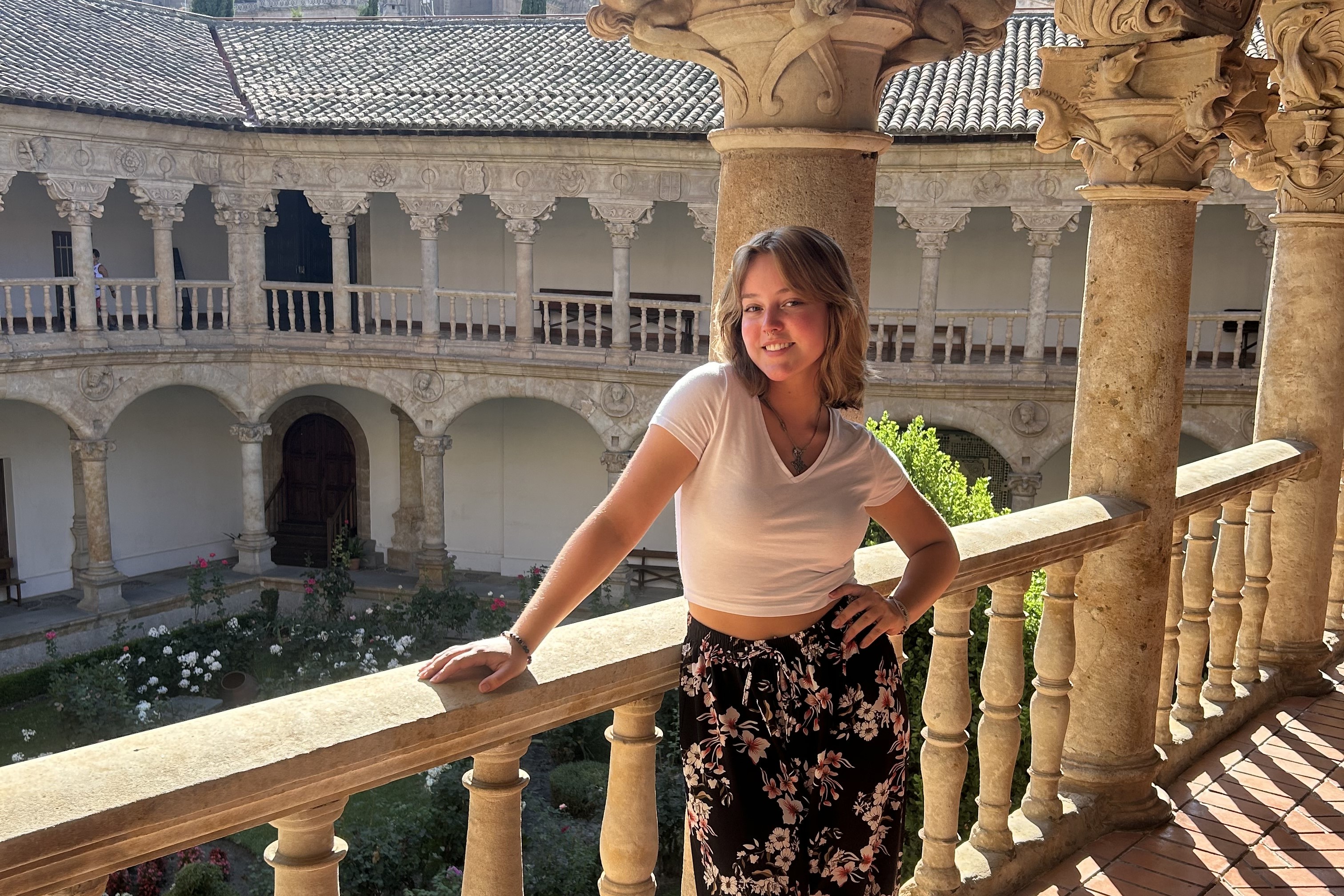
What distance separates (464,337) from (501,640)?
62.8 ft

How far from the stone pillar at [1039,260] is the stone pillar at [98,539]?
43.5ft

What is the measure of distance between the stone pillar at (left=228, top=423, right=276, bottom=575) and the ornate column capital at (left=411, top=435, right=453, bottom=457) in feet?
9.19

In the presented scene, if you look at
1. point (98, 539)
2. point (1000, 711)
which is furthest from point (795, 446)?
point (98, 539)

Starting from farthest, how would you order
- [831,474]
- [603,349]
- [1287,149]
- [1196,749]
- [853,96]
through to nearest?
[603,349]
[1287,149]
[1196,749]
[853,96]
[831,474]

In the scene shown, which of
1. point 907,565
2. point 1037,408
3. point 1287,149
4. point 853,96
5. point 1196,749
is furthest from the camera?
point 1037,408

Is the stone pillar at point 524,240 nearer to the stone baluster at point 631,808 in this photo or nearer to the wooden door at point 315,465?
the wooden door at point 315,465

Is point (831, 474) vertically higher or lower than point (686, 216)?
lower

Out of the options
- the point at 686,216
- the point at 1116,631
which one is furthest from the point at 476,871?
the point at 686,216

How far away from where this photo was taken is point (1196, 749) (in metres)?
4.12

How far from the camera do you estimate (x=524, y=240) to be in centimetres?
1888

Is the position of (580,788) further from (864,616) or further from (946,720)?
(864,616)

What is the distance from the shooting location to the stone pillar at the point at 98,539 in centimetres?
1789

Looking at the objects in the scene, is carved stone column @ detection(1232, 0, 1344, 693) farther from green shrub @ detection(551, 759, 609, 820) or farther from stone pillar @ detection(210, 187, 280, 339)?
stone pillar @ detection(210, 187, 280, 339)

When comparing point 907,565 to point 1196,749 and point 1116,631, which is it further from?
point 1196,749
